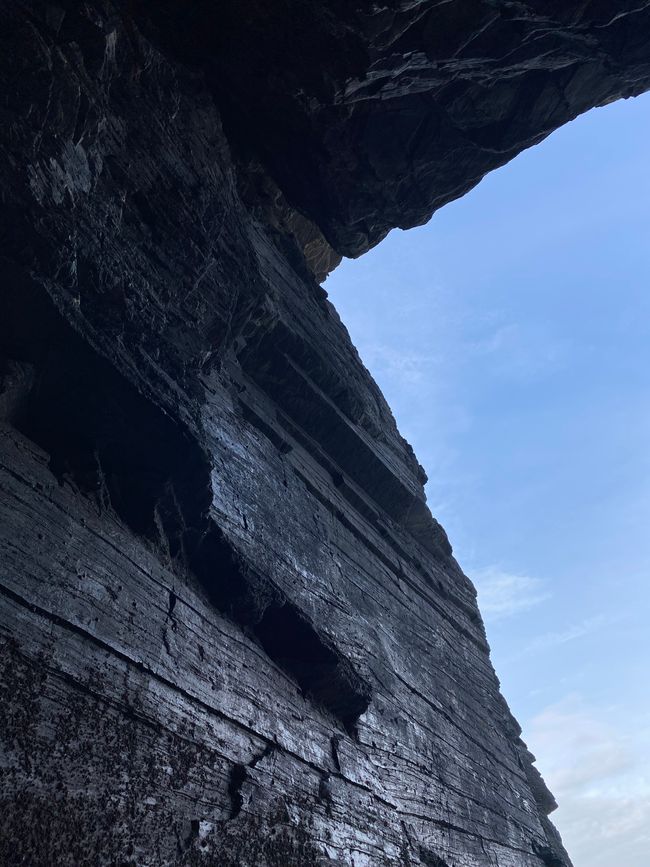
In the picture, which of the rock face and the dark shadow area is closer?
the rock face

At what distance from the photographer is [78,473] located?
2.79 meters

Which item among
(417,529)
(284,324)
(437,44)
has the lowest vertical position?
(417,529)

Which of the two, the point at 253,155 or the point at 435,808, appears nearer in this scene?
the point at 435,808

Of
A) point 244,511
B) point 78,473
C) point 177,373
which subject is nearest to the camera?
point 78,473

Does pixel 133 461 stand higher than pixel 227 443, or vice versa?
pixel 227 443

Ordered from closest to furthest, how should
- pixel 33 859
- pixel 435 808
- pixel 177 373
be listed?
pixel 33 859 < pixel 177 373 < pixel 435 808

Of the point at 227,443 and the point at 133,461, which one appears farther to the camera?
the point at 227,443

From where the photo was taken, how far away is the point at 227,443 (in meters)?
4.12

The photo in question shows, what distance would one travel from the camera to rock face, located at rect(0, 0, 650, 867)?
228 cm

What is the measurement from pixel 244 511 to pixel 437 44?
3.72 m

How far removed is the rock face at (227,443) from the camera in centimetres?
228

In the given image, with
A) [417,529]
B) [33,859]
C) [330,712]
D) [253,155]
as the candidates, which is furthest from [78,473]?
[417,529]

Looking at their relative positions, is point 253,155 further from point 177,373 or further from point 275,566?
point 275,566

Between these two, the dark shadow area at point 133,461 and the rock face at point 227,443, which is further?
the dark shadow area at point 133,461
